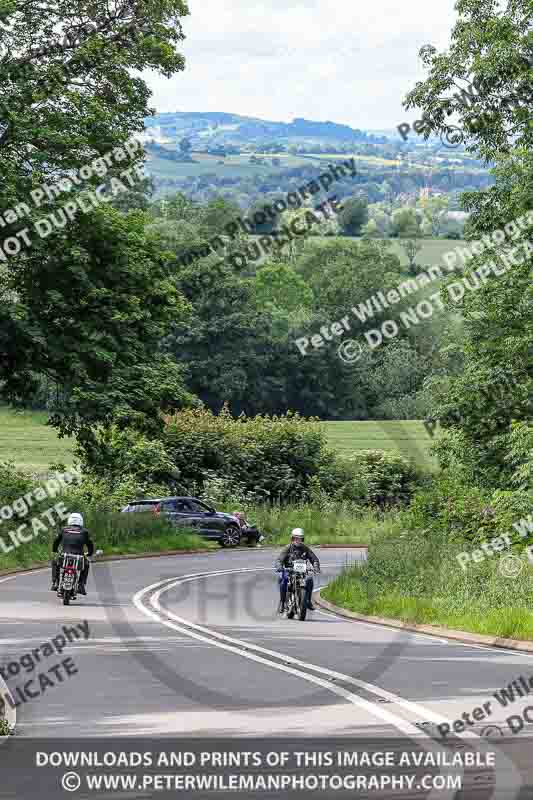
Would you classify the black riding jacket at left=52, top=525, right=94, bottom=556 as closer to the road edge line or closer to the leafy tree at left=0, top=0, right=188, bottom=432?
the road edge line

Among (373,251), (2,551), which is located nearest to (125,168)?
(2,551)

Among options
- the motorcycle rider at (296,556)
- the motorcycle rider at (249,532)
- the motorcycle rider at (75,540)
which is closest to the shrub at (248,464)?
the motorcycle rider at (249,532)

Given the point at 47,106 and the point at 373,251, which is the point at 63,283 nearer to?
the point at 47,106

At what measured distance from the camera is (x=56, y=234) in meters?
38.7

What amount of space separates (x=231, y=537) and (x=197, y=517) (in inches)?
59.6

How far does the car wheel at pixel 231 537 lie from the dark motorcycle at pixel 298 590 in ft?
90.8

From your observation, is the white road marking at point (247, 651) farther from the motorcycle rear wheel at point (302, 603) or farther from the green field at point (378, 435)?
the green field at point (378, 435)

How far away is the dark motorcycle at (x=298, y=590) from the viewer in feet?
87.0

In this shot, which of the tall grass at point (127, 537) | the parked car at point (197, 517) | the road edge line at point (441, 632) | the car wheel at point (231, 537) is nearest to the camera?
the road edge line at point (441, 632)

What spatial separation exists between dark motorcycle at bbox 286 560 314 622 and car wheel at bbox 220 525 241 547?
27662mm

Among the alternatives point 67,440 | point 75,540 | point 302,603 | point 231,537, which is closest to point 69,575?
point 75,540

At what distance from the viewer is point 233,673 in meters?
17.0

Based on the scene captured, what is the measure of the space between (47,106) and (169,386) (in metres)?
7.66

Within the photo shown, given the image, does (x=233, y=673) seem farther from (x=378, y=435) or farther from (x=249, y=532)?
(x=378, y=435)
